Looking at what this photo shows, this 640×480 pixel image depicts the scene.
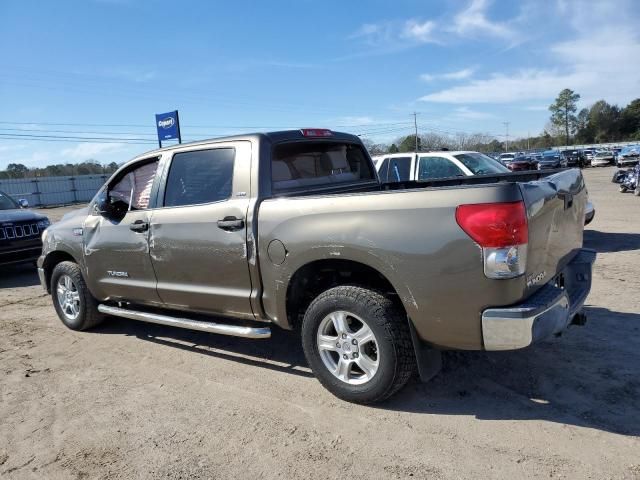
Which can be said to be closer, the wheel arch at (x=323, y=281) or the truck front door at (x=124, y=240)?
the wheel arch at (x=323, y=281)

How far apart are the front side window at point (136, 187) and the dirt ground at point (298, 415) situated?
1503 millimetres

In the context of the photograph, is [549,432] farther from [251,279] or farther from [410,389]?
[251,279]

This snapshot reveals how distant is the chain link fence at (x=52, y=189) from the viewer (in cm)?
3419

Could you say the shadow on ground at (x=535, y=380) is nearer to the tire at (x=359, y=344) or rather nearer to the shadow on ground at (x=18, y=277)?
the tire at (x=359, y=344)

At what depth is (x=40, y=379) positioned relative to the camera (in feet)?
14.6

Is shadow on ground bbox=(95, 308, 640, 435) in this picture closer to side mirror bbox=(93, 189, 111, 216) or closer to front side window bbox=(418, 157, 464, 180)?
side mirror bbox=(93, 189, 111, 216)

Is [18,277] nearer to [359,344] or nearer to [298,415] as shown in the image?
[298,415]

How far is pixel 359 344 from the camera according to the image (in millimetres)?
3508

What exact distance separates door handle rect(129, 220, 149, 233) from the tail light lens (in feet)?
9.89

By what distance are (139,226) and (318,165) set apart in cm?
178

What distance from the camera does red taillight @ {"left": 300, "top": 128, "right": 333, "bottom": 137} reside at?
4551 millimetres

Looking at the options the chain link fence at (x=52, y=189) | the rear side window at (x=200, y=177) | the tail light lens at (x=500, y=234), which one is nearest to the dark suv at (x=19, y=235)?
the rear side window at (x=200, y=177)

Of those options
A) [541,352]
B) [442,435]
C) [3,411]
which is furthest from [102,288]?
[541,352]

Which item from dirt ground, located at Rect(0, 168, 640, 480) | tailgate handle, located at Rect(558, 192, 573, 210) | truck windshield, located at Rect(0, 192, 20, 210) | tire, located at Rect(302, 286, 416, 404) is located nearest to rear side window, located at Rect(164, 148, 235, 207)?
tire, located at Rect(302, 286, 416, 404)
